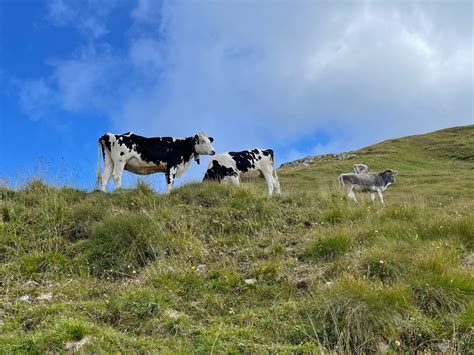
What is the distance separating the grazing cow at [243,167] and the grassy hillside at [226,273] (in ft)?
12.3

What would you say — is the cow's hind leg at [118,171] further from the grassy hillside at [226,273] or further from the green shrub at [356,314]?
the green shrub at [356,314]

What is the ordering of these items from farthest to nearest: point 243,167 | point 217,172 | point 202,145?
1. point 243,167
2. point 217,172
3. point 202,145

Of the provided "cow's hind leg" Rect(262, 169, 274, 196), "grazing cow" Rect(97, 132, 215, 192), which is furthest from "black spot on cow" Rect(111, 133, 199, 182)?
"cow's hind leg" Rect(262, 169, 274, 196)

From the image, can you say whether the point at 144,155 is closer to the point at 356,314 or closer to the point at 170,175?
the point at 170,175

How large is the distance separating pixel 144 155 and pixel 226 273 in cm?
755

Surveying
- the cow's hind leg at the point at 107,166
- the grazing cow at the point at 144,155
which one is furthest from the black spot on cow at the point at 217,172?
the cow's hind leg at the point at 107,166

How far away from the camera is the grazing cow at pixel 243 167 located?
15242 mm

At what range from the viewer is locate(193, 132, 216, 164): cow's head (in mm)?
14543

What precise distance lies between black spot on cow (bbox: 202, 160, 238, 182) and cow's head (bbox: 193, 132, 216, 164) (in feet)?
2.65

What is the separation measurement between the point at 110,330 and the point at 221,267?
2.36 m

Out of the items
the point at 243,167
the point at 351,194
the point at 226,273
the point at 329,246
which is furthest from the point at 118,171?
the point at 351,194

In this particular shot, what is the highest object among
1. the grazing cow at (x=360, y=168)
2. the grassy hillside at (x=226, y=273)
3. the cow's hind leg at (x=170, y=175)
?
the grazing cow at (x=360, y=168)

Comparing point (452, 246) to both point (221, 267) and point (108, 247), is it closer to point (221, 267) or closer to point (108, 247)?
point (221, 267)

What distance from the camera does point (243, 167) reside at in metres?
15.8
